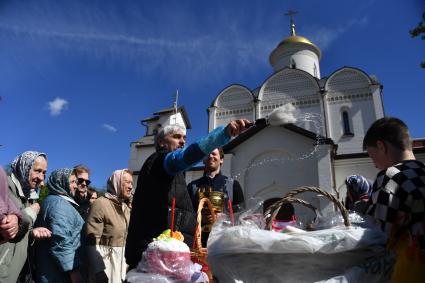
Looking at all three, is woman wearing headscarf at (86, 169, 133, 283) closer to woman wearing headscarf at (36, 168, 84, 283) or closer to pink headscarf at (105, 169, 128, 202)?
pink headscarf at (105, 169, 128, 202)

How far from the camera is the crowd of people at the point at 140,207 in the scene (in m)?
1.72

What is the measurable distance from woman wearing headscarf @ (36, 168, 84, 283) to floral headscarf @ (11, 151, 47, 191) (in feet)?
1.02

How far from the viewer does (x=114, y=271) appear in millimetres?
3426

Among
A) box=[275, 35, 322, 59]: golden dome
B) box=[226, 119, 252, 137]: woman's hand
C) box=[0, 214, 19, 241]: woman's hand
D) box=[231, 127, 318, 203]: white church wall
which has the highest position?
box=[275, 35, 322, 59]: golden dome

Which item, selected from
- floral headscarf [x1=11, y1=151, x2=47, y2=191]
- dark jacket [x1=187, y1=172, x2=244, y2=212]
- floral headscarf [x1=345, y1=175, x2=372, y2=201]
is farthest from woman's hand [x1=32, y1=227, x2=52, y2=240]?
floral headscarf [x1=345, y1=175, x2=372, y2=201]

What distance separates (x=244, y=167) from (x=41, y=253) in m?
13.6

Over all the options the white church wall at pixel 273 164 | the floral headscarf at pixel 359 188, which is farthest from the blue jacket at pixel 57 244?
the white church wall at pixel 273 164

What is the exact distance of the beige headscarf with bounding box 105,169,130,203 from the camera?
3.79 meters

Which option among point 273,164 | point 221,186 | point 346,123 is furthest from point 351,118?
point 221,186

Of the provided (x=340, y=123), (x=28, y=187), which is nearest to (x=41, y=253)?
(x=28, y=187)

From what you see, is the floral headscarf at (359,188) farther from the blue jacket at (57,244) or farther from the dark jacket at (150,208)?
the blue jacket at (57,244)

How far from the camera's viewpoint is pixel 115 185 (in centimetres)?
382

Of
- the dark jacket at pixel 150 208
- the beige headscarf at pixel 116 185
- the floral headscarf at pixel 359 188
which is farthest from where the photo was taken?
the floral headscarf at pixel 359 188

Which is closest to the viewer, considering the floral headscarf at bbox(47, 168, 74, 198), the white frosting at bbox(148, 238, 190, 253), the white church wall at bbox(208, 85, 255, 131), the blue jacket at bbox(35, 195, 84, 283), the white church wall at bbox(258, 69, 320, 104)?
the white frosting at bbox(148, 238, 190, 253)
